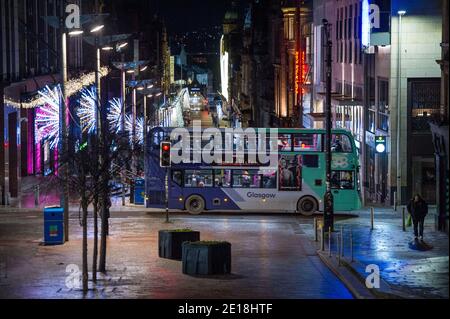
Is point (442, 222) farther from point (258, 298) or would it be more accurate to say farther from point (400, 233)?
point (258, 298)

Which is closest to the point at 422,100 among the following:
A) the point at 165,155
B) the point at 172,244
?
the point at 165,155

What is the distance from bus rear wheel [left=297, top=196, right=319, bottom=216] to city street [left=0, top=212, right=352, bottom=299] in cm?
244

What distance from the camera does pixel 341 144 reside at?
4962 centimetres

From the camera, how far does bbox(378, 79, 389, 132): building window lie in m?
56.2

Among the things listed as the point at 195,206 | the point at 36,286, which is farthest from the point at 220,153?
the point at 36,286

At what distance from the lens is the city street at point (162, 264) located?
87.7ft

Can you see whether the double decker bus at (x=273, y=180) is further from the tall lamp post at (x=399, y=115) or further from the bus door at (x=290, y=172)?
the tall lamp post at (x=399, y=115)

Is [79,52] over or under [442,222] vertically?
over

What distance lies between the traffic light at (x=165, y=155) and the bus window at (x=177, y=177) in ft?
13.2

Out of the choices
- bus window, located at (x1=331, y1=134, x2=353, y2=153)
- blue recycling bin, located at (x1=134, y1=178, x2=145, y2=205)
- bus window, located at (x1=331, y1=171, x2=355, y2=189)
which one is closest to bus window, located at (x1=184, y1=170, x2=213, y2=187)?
blue recycling bin, located at (x1=134, y1=178, x2=145, y2=205)

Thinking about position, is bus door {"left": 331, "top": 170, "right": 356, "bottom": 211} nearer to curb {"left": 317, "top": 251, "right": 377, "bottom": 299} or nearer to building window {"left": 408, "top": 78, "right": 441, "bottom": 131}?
building window {"left": 408, "top": 78, "right": 441, "bottom": 131}

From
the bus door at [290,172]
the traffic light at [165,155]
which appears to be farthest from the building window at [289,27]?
the traffic light at [165,155]

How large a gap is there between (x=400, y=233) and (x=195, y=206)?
12171 mm

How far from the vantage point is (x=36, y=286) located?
27.4 metres
